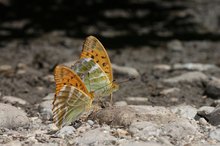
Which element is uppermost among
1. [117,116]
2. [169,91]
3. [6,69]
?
[6,69]

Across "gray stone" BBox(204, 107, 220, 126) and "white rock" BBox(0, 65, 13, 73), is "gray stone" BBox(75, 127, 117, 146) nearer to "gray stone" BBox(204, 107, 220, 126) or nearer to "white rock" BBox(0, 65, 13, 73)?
"gray stone" BBox(204, 107, 220, 126)

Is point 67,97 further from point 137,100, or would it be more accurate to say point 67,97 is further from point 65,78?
point 137,100

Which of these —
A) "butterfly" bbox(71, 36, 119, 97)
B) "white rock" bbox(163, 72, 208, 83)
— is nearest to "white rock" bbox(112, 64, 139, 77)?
"white rock" bbox(163, 72, 208, 83)

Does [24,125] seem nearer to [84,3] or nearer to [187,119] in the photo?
[187,119]

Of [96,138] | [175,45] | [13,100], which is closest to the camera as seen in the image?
[96,138]

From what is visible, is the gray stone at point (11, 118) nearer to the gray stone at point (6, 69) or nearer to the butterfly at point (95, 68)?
the butterfly at point (95, 68)

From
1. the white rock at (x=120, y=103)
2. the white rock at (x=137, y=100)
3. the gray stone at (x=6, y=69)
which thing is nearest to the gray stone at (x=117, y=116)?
the white rock at (x=120, y=103)

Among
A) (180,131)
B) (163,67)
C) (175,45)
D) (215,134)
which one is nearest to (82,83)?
Result: (180,131)
